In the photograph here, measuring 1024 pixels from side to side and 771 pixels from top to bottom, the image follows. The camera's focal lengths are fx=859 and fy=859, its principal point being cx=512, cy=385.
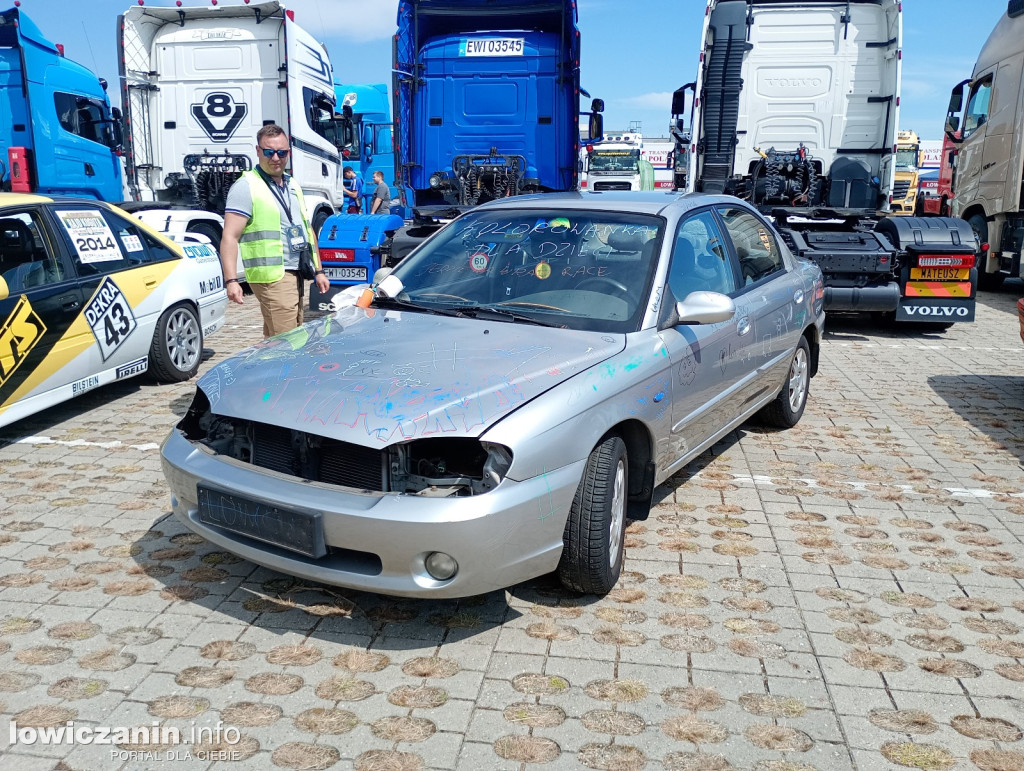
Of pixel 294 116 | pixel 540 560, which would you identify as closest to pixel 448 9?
pixel 294 116

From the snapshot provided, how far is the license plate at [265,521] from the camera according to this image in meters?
2.98

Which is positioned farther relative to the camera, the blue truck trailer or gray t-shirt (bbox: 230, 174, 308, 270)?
the blue truck trailer

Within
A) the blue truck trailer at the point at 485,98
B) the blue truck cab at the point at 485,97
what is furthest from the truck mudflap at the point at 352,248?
the blue truck cab at the point at 485,97

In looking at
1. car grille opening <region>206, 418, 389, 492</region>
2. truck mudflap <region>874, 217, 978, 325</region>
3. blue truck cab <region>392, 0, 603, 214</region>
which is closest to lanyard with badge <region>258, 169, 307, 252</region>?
car grille opening <region>206, 418, 389, 492</region>

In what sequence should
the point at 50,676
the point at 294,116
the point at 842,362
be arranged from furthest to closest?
1. the point at 294,116
2. the point at 842,362
3. the point at 50,676

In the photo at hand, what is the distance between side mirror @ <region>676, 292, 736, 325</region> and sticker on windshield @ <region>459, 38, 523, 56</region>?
7988mm

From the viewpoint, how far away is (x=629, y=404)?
350cm

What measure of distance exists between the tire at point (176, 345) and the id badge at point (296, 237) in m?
1.78

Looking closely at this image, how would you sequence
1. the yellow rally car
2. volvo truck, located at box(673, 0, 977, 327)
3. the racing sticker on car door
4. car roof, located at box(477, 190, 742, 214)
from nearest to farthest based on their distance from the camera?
car roof, located at box(477, 190, 742, 214), the racing sticker on car door, the yellow rally car, volvo truck, located at box(673, 0, 977, 327)

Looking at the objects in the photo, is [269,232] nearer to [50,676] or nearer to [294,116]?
[50,676]

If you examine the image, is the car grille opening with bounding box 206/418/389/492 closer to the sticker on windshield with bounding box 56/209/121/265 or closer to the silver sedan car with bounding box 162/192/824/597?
the silver sedan car with bounding box 162/192/824/597

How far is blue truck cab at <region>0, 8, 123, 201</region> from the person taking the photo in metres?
12.1

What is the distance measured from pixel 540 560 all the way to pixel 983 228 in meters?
13.3

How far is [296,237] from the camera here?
571 cm
